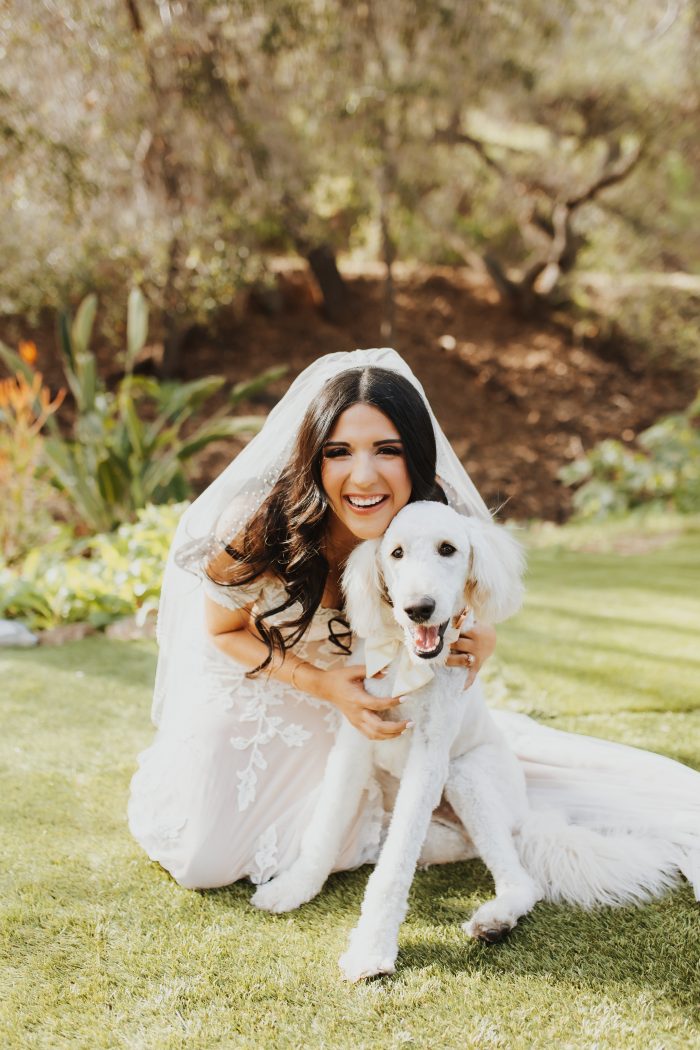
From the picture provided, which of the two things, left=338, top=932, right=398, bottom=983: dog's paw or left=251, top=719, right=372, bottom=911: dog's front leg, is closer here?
left=338, top=932, right=398, bottom=983: dog's paw

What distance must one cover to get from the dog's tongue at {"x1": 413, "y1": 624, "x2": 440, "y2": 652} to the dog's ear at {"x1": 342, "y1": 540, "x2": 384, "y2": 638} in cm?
19

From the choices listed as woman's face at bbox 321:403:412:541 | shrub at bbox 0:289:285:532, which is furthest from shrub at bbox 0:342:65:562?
woman's face at bbox 321:403:412:541

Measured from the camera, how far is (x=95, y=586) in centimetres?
489

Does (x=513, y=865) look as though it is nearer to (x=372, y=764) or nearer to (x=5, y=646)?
(x=372, y=764)

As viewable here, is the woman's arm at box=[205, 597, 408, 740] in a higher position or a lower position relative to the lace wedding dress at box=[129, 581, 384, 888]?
higher

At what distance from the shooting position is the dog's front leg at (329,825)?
2.17 meters

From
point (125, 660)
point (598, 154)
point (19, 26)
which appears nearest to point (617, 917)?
point (125, 660)

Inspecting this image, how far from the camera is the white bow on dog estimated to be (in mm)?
2010

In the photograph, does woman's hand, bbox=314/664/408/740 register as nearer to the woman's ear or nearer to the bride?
the bride

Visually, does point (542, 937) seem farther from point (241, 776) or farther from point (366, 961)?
point (241, 776)

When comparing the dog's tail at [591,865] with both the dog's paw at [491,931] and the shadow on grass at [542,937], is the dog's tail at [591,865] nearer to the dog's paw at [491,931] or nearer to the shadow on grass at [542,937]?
the shadow on grass at [542,937]

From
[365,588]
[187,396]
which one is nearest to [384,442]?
[365,588]

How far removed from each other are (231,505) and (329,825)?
2.95 ft

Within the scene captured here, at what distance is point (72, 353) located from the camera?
21.6 ft
